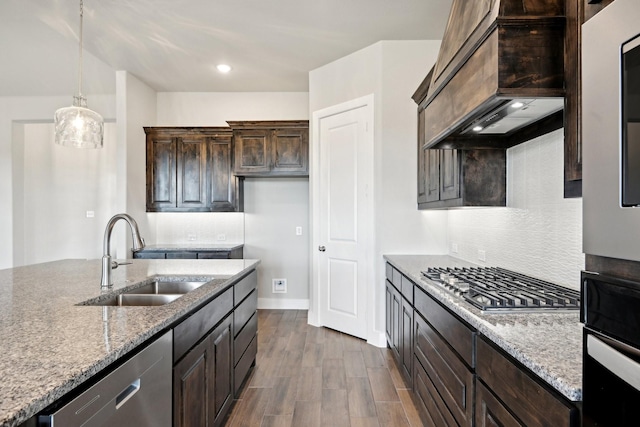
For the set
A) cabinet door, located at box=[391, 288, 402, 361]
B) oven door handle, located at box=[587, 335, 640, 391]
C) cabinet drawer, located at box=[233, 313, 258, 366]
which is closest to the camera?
oven door handle, located at box=[587, 335, 640, 391]

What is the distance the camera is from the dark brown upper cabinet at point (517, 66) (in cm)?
119

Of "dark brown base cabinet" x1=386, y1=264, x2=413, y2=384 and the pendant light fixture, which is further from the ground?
the pendant light fixture

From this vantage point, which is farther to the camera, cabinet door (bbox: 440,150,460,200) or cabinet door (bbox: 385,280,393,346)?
cabinet door (bbox: 385,280,393,346)

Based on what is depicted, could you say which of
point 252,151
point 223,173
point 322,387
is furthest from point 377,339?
point 223,173

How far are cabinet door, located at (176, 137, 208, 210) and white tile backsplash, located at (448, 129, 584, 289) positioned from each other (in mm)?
3421

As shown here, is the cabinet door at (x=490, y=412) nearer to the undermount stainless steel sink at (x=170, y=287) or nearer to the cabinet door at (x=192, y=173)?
the undermount stainless steel sink at (x=170, y=287)

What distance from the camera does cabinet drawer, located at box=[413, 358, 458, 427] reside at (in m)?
1.70

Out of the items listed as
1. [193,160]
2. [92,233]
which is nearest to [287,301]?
[193,160]

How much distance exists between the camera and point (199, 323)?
1.70 metres

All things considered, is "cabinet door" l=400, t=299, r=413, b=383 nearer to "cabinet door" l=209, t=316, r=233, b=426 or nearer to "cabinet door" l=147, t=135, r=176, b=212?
"cabinet door" l=209, t=316, r=233, b=426

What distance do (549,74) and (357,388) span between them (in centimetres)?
237

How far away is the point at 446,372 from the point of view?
1674 mm

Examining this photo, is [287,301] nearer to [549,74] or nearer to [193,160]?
[193,160]

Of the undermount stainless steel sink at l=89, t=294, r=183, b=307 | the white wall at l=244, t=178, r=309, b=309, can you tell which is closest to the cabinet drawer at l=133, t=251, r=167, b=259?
the white wall at l=244, t=178, r=309, b=309
